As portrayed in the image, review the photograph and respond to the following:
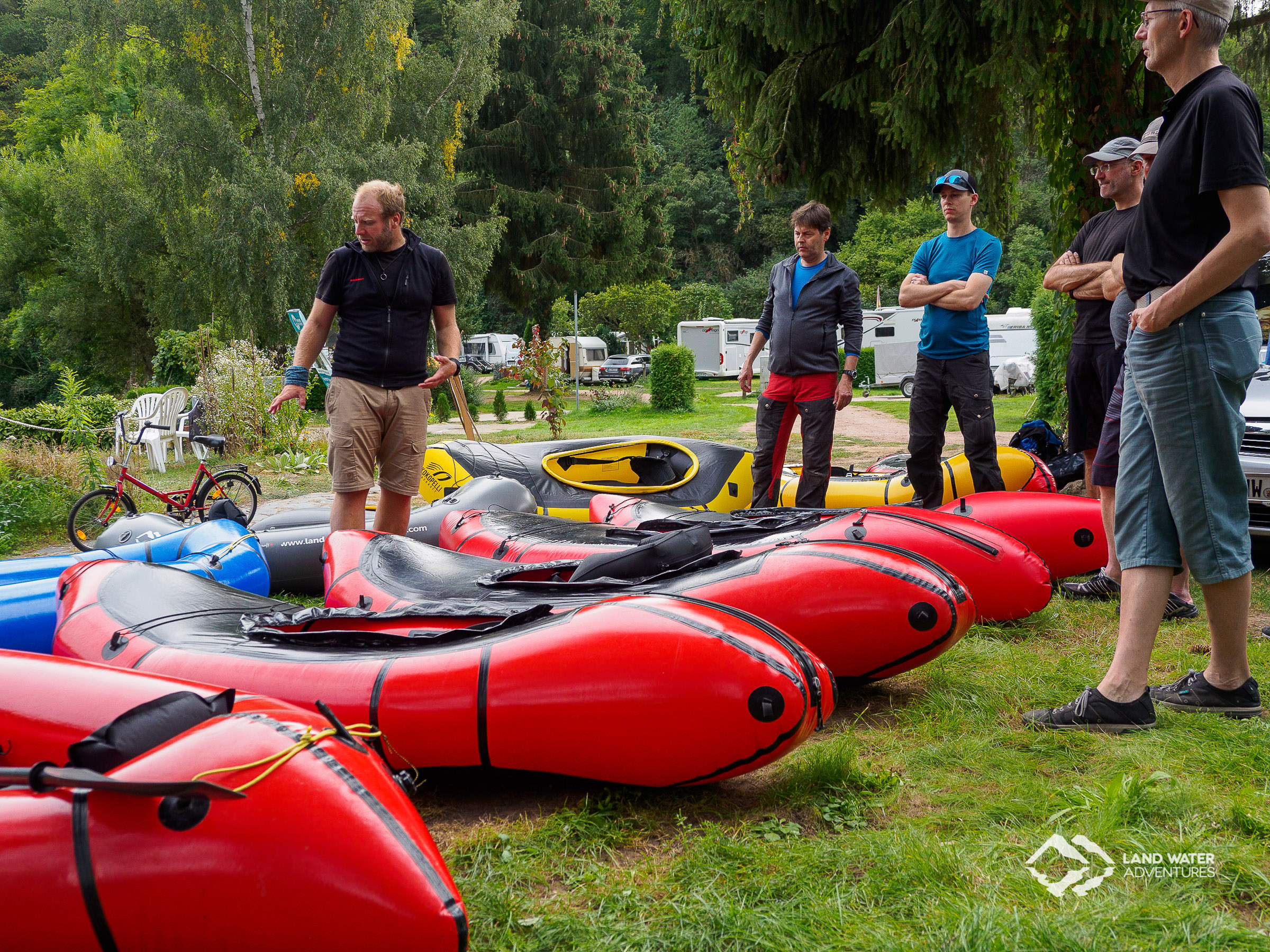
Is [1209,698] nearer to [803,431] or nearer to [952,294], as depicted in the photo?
[952,294]

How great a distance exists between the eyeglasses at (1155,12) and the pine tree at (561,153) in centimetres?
3354

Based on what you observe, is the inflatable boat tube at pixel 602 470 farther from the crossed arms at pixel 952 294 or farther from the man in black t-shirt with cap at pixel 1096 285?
the man in black t-shirt with cap at pixel 1096 285

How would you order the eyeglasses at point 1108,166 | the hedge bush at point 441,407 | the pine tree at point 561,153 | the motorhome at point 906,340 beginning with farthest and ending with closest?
1. the pine tree at point 561,153
2. the motorhome at point 906,340
3. the hedge bush at point 441,407
4. the eyeglasses at point 1108,166

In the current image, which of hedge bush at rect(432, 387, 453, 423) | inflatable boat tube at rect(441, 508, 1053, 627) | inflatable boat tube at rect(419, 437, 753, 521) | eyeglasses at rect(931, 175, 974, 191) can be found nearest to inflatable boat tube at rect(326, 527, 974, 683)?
inflatable boat tube at rect(441, 508, 1053, 627)

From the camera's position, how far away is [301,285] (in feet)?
73.4

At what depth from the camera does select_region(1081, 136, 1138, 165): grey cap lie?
14.2 feet

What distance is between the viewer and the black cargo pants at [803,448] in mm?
5754

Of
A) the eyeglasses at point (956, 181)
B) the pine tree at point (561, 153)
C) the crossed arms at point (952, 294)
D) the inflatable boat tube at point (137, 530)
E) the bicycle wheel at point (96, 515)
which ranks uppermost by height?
→ the pine tree at point (561, 153)

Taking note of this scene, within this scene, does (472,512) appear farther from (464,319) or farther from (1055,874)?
(464,319)

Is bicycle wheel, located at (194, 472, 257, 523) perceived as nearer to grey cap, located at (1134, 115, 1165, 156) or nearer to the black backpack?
the black backpack

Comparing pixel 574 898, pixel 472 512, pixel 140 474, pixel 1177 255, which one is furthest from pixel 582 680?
pixel 140 474

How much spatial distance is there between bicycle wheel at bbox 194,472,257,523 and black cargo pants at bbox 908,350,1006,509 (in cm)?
552

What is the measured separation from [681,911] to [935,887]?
1.90 ft

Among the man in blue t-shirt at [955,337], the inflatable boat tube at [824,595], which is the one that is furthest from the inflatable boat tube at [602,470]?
the inflatable boat tube at [824,595]
